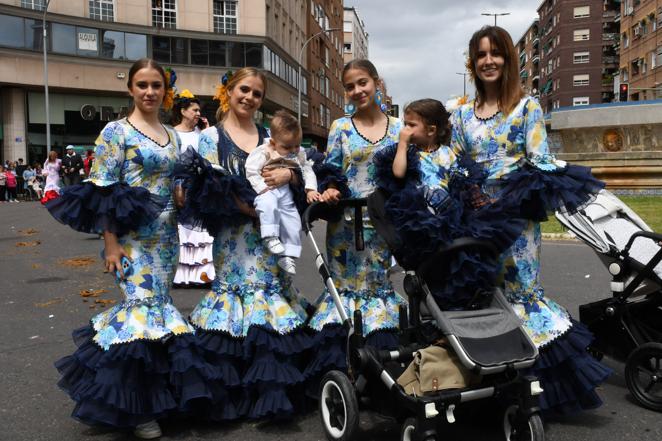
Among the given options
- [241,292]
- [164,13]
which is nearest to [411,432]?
[241,292]

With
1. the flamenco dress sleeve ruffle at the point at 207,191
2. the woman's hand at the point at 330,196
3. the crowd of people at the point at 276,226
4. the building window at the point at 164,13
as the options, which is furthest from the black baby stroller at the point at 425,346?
the building window at the point at 164,13

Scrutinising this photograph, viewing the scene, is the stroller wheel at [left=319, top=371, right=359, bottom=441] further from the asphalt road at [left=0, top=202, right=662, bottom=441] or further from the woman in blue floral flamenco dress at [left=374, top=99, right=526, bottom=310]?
the woman in blue floral flamenco dress at [left=374, top=99, right=526, bottom=310]

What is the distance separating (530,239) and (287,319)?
4.96 ft

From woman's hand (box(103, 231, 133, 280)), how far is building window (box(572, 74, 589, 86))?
91372 millimetres

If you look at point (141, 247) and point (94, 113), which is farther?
point (94, 113)

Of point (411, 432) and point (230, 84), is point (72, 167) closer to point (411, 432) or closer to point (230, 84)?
point (230, 84)

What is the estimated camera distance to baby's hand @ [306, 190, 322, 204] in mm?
3737

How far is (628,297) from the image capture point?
13.3ft

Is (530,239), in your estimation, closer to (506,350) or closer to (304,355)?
(506,350)

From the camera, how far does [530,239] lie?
3.60 meters

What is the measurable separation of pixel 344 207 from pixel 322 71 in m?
59.6

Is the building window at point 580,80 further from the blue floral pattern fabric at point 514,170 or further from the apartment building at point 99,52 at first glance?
the blue floral pattern fabric at point 514,170

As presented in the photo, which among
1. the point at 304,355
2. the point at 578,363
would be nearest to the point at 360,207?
the point at 304,355

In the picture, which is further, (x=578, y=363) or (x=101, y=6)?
(x=101, y=6)
